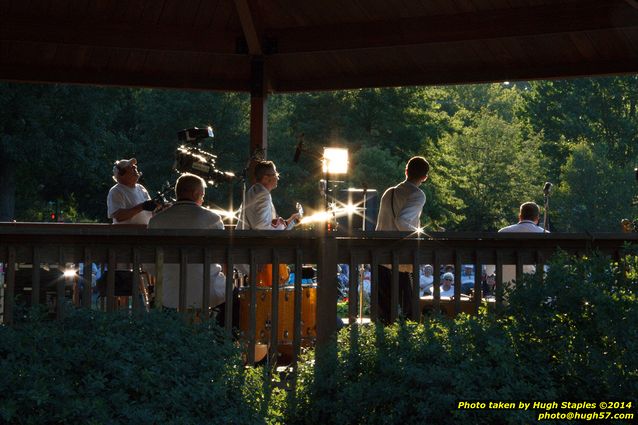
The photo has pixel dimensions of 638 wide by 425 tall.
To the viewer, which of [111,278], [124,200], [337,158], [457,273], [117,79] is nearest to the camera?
[111,278]

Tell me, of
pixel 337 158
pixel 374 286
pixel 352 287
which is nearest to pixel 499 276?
pixel 374 286

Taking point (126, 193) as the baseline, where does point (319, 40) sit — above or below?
above

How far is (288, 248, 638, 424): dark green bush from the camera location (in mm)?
4406

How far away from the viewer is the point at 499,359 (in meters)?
4.53

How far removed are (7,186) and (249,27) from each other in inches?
996

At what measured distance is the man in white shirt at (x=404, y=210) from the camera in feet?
28.9

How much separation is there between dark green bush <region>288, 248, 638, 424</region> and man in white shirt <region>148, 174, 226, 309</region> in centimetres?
235

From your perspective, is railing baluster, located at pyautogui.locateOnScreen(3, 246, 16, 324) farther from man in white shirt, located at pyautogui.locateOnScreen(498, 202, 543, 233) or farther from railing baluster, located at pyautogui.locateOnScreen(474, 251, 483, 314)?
man in white shirt, located at pyautogui.locateOnScreen(498, 202, 543, 233)

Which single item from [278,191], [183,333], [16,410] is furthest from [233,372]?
[278,191]

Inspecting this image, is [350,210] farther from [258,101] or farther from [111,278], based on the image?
[111,278]

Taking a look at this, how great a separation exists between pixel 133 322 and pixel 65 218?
30.7 m

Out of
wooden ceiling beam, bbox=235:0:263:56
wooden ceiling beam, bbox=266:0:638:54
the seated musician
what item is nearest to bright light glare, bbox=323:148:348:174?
wooden ceiling beam, bbox=266:0:638:54

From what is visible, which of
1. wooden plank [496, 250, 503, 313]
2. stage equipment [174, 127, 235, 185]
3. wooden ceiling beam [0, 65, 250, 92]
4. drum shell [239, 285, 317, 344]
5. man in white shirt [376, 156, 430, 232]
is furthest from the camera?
wooden ceiling beam [0, 65, 250, 92]

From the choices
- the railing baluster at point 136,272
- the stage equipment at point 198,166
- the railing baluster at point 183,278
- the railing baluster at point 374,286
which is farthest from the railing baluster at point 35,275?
the stage equipment at point 198,166
